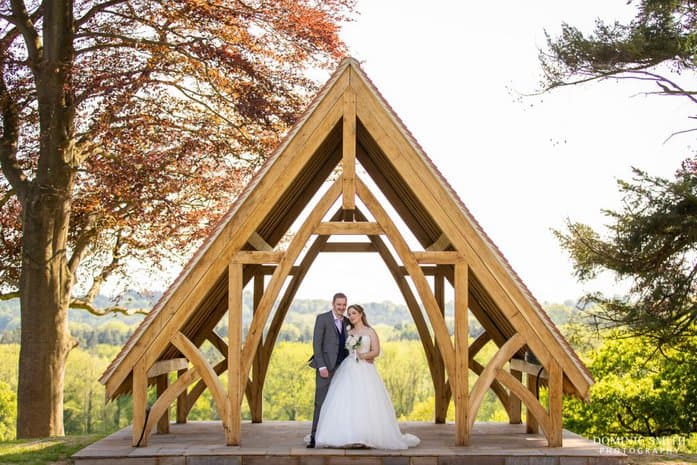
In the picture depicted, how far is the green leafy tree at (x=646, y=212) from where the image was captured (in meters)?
14.0

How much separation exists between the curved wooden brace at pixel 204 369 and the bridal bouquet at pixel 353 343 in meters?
1.44

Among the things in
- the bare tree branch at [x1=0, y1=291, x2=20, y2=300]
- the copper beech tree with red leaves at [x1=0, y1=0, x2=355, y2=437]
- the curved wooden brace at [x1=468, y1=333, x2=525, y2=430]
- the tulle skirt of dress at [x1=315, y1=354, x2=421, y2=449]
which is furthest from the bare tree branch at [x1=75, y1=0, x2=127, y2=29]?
the curved wooden brace at [x1=468, y1=333, x2=525, y2=430]

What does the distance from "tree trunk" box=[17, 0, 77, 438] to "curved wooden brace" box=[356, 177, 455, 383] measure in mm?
7574

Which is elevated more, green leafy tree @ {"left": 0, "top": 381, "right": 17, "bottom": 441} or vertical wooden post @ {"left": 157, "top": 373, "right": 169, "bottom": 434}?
vertical wooden post @ {"left": 157, "top": 373, "right": 169, "bottom": 434}

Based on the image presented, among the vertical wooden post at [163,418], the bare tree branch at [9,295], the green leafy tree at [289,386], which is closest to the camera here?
the vertical wooden post at [163,418]

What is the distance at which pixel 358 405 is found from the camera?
9523 mm

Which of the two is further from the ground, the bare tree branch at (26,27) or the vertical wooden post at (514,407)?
the bare tree branch at (26,27)

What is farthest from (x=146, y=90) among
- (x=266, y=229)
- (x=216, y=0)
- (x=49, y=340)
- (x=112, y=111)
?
(x=266, y=229)

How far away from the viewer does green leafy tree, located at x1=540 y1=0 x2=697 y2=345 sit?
553 inches

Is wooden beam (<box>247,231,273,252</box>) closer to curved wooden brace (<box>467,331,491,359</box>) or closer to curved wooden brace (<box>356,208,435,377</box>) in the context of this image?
curved wooden brace (<box>356,208,435,377</box>)

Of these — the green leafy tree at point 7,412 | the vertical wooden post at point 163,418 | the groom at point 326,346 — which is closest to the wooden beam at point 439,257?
the groom at point 326,346

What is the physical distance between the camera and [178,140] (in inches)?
607

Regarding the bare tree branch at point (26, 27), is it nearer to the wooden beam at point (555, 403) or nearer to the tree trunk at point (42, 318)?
the tree trunk at point (42, 318)

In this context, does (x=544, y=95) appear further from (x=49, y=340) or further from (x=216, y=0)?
(x=49, y=340)
